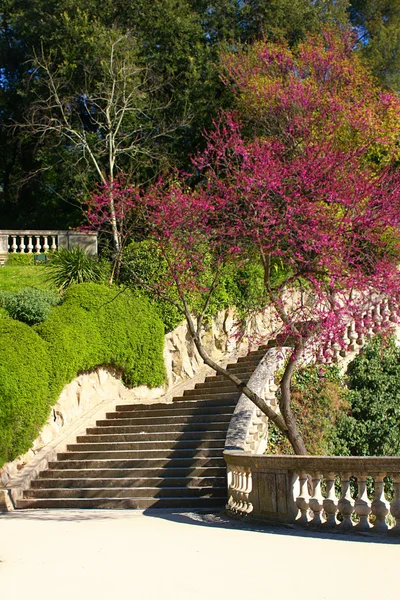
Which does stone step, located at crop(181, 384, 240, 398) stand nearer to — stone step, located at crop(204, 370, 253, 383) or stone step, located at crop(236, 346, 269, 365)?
stone step, located at crop(204, 370, 253, 383)

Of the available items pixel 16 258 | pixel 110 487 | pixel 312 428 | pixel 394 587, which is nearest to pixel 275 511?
pixel 394 587

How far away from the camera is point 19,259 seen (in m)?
25.5

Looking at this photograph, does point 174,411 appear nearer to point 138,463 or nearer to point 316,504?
point 138,463

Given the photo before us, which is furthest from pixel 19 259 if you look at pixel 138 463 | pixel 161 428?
Answer: pixel 138 463

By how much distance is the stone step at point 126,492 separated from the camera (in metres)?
14.2

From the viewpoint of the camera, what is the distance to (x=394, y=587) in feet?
22.0

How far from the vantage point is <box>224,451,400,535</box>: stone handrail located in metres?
9.34

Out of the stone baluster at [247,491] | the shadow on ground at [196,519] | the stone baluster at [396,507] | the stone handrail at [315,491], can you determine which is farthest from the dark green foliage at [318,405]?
the stone baluster at [396,507]

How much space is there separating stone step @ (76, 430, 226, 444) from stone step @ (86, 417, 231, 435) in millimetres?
157

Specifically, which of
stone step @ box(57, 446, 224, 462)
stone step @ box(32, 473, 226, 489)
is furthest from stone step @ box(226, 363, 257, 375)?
stone step @ box(32, 473, 226, 489)

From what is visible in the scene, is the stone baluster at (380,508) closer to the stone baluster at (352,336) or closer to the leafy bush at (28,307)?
the stone baluster at (352,336)

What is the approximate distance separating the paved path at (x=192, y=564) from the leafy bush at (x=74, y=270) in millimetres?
10657

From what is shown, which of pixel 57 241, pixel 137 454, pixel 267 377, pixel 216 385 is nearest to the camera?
pixel 137 454

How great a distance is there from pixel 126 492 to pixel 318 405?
186 inches
